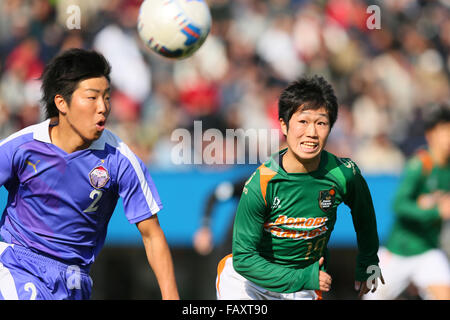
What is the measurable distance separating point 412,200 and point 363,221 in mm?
2661

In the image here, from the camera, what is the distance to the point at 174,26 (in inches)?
248

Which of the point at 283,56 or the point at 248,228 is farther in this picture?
the point at 283,56

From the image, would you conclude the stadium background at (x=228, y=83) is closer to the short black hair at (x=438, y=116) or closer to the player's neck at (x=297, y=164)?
the short black hair at (x=438, y=116)

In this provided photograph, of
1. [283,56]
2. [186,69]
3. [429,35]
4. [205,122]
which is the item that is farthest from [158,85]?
[429,35]

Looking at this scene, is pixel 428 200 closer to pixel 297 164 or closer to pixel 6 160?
pixel 297 164

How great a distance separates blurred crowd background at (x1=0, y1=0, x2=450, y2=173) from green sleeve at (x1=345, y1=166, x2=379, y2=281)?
514 centimetres

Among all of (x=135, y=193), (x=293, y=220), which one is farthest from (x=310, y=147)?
(x=135, y=193)

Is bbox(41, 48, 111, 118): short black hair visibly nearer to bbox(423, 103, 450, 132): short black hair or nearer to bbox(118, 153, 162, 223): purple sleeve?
bbox(118, 153, 162, 223): purple sleeve

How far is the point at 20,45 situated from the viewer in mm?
11961

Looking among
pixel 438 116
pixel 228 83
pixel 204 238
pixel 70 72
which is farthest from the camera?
pixel 228 83

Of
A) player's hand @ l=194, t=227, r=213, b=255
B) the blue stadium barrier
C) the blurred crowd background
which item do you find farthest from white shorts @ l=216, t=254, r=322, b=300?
the blurred crowd background

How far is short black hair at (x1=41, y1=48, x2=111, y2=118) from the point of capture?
4980 millimetres

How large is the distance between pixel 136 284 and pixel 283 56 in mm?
4498
